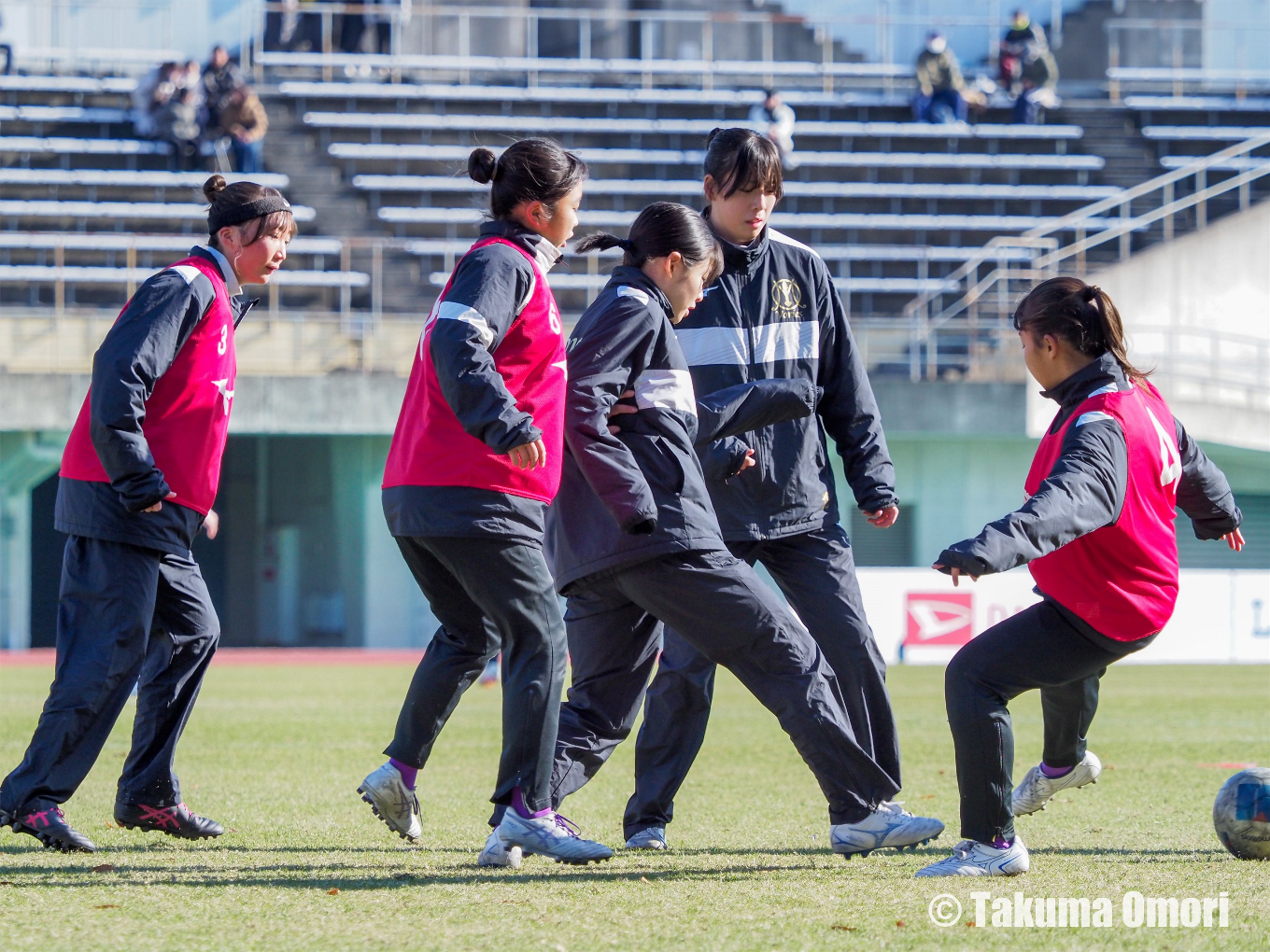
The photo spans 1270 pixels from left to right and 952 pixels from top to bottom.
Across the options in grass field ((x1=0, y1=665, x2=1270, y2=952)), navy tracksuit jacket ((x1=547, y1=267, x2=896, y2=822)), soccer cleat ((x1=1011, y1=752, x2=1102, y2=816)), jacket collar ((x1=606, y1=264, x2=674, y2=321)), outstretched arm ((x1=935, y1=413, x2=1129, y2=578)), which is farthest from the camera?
soccer cleat ((x1=1011, y1=752, x2=1102, y2=816))

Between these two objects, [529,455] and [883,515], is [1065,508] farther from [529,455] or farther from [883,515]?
[529,455]

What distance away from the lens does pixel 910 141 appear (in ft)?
82.8

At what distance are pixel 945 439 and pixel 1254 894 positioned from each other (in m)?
18.5

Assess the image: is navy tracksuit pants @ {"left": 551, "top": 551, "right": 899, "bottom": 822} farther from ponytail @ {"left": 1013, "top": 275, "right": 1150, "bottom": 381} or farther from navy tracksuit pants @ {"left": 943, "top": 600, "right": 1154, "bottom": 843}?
ponytail @ {"left": 1013, "top": 275, "right": 1150, "bottom": 381}

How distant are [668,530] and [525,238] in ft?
3.05

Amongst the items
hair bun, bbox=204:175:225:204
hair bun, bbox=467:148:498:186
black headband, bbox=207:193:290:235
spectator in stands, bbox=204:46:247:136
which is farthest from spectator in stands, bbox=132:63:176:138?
hair bun, bbox=467:148:498:186

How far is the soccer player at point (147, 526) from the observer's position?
4621 mm

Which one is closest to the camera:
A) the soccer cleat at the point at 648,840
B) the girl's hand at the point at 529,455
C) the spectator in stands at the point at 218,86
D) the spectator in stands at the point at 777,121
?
the girl's hand at the point at 529,455

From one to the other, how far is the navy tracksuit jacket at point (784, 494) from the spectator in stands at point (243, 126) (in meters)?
18.7

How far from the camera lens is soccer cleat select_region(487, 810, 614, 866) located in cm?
438

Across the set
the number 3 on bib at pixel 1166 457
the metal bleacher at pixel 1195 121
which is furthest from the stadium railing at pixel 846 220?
the number 3 on bib at pixel 1166 457

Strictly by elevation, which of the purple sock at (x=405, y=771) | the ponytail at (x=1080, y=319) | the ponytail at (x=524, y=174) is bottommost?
the purple sock at (x=405, y=771)

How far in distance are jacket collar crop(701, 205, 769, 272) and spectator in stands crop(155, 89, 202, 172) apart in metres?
19.4

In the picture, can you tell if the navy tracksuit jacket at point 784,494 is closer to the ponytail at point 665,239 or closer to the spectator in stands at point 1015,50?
the ponytail at point 665,239
